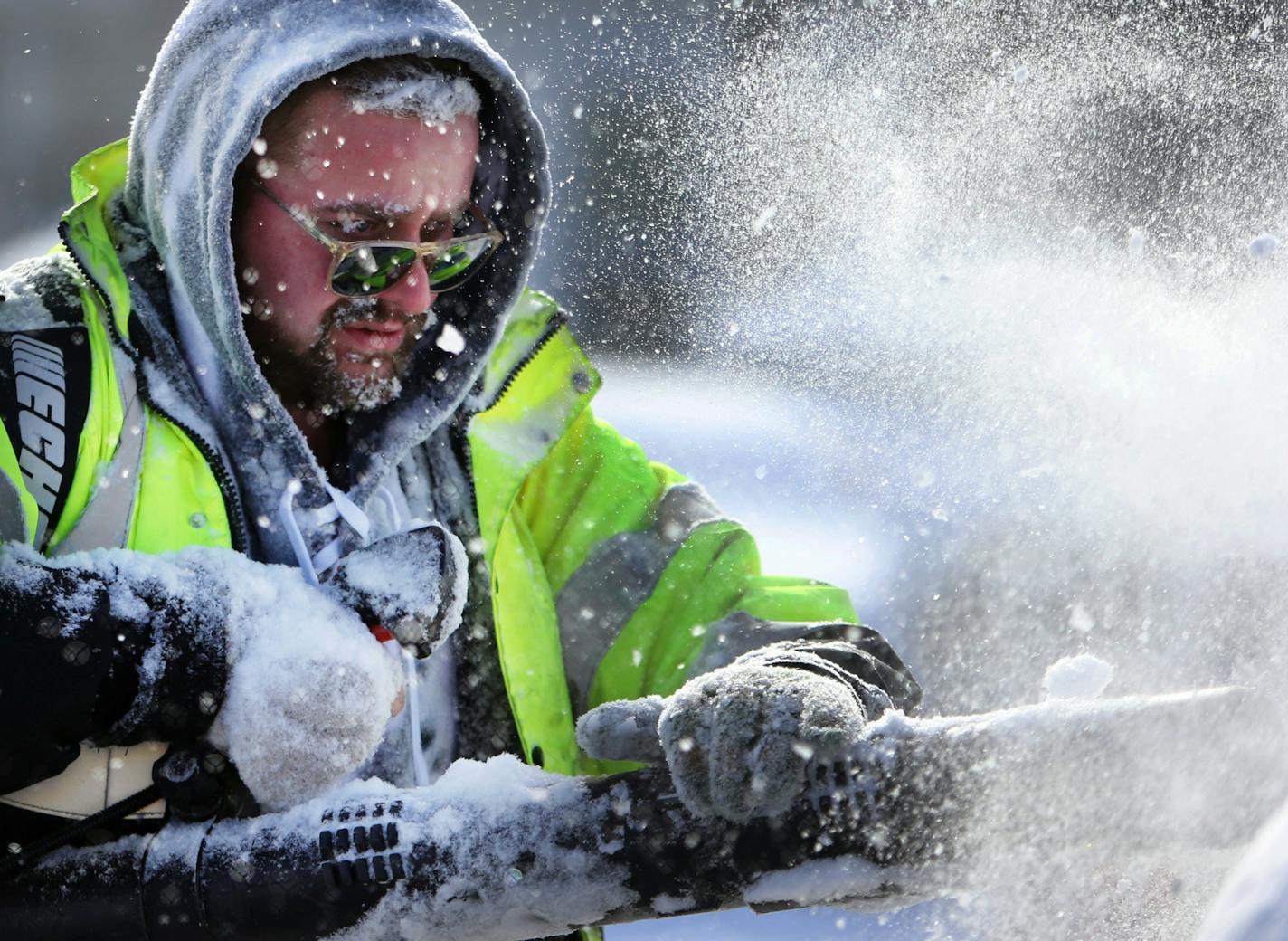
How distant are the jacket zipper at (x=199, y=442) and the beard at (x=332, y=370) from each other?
0.72 feet

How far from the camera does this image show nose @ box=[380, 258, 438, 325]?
65.2 inches

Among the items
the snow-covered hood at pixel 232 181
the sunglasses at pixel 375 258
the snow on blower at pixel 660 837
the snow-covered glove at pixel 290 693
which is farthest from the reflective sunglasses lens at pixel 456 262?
the snow on blower at pixel 660 837

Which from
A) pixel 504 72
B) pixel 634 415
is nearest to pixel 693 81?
pixel 634 415

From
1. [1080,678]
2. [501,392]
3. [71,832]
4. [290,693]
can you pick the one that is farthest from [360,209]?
[1080,678]

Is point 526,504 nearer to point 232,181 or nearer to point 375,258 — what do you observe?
point 375,258

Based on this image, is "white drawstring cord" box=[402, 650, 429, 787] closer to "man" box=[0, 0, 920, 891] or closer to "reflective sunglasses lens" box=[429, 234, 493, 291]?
"man" box=[0, 0, 920, 891]

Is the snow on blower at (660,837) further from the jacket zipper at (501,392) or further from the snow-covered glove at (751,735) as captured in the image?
the jacket zipper at (501,392)

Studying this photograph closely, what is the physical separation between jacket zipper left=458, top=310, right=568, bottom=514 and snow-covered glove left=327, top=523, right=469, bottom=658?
42cm

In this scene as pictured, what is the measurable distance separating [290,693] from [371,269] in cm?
62

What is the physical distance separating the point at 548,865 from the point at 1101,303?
229 cm

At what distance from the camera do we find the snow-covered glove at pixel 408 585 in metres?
1.24

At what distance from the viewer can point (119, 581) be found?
116 cm

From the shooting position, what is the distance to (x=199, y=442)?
1.45 meters

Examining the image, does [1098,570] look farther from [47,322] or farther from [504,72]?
[47,322]
